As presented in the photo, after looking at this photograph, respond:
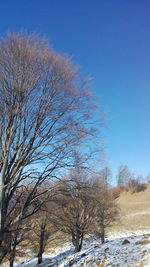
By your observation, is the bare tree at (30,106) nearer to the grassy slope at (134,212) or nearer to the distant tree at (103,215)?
the distant tree at (103,215)

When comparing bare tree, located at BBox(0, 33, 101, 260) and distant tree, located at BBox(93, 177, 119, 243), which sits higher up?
bare tree, located at BBox(0, 33, 101, 260)

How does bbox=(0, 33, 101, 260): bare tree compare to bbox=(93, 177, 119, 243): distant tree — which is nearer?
bbox=(0, 33, 101, 260): bare tree

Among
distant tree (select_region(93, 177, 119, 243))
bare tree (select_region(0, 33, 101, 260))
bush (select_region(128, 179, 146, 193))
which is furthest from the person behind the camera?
bush (select_region(128, 179, 146, 193))

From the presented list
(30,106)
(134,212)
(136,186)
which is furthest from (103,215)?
(136,186)

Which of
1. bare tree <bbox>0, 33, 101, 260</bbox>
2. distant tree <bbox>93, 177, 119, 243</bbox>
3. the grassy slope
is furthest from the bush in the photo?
bare tree <bbox>0, 33, 101, 260</bbox>

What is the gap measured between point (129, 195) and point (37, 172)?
123 feet

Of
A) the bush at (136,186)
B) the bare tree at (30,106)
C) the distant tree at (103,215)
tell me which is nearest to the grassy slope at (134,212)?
the bush at (136,186)

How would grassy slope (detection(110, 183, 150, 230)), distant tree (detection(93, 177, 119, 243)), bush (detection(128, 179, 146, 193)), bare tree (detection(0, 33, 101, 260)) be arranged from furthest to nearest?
bush (detection(128, 179, 146, 193))
grassy slope (detection(110, 183, 150, 230))
distant tree (detection(93, 177, 119, 243))
bare tree (detection(0, 33, 101, 260))

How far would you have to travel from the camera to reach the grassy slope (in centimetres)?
2083

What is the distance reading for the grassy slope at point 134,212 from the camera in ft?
68.3

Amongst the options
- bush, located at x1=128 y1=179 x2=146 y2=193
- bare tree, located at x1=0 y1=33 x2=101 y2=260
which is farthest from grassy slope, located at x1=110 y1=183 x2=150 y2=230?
bare tree, located at x1=0 y1=33 x2=101 y2=260

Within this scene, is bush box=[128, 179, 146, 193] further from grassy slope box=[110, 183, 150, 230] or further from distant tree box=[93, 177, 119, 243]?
distant tree box=[93, 177, 119, 243]

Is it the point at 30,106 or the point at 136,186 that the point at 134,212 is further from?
the point at 30,106

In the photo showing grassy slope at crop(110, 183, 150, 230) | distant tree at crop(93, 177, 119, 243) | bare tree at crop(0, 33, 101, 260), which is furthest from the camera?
grassy slope at crop(110, 183, 150, 230)
